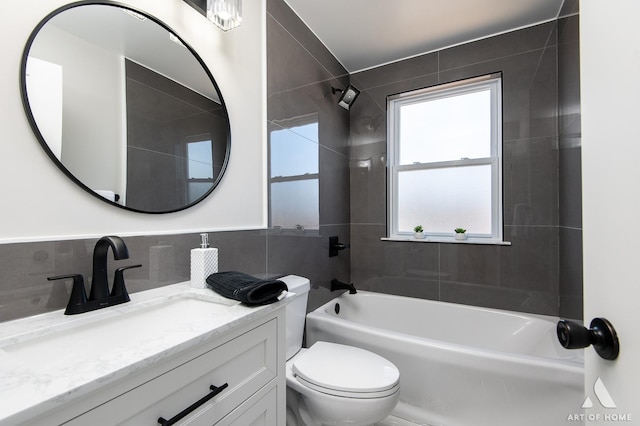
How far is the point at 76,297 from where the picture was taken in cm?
78

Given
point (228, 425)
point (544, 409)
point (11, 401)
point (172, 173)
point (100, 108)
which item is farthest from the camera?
point (544, 409)

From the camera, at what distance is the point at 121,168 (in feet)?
3.19

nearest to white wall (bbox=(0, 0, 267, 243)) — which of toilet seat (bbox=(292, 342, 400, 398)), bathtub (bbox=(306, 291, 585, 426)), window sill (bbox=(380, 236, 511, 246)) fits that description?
toilet seat (bbox=(292, 342, 400, 398))

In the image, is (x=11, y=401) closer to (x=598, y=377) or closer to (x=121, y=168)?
(x=121, y=168)

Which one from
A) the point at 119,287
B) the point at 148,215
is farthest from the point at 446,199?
the point at 119,287

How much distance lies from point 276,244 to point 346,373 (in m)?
0.79

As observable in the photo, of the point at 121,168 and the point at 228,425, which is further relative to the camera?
the point at 121,168

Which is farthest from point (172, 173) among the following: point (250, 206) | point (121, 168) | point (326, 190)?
point (326, 190)

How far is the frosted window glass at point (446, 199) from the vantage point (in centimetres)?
223

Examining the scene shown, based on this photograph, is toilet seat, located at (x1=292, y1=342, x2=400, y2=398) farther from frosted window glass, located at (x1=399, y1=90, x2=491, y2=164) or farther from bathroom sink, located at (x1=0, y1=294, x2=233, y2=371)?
frosted window glass, located at (x1=399, y1=90, x2=491, y2=164)

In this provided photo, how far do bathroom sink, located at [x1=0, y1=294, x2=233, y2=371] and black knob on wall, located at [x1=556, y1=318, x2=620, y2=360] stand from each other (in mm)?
796

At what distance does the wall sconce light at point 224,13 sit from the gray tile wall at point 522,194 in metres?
1.66

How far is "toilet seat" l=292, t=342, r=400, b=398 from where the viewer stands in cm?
118

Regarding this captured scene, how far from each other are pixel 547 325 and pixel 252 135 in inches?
88.7
